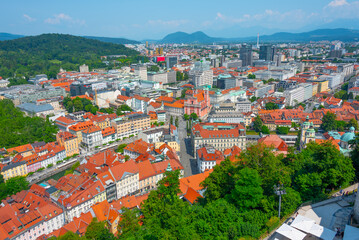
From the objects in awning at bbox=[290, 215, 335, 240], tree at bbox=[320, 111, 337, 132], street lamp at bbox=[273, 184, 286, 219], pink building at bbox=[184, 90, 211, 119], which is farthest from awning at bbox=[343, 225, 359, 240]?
pink building at bbox=[184, 90, 211, 119]

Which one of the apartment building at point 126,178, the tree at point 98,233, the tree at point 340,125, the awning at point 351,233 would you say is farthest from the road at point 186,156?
the tree at point 340,125

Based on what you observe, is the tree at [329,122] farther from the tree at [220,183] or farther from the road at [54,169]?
the road at [54,169]

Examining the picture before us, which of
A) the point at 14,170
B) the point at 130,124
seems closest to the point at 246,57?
the point at 130,124

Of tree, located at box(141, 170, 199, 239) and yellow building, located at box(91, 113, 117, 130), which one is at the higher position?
tree, located at box(141, 170, 199, 239)

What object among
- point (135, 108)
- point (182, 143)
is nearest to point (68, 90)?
point (135, 108)

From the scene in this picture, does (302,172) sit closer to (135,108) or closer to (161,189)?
(161,189)

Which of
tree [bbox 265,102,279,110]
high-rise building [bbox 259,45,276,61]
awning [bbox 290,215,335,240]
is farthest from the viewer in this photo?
high-rise building [bbox 259,45,276,61]

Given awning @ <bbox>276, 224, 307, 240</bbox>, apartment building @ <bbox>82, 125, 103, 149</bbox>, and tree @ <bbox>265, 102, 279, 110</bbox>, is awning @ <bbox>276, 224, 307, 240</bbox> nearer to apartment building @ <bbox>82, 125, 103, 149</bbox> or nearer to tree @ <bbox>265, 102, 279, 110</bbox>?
apartment building @ <bbox>82, 125, 103, 149</bbox>
